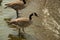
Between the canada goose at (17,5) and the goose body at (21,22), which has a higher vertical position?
the canada goose at (17,5)

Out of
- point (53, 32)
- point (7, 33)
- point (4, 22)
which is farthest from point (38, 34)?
point (4, 22)

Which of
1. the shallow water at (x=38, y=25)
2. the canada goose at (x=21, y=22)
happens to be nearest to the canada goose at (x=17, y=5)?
the shallow water at (x=38, y=25)

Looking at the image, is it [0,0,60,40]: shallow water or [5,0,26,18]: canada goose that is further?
[5,0,26,18]: canada goose

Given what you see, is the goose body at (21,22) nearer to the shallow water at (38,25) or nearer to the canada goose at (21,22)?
the canada goose at (21,22)

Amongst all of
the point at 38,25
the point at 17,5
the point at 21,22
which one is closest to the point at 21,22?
the point at 21,22

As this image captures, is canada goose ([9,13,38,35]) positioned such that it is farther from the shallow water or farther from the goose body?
the shallow water

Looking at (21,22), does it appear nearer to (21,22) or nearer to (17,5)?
(21,22)

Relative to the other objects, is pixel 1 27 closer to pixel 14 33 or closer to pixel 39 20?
pixel 14 33

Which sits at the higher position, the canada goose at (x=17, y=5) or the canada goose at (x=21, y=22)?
Answer: the canada goose at (x=17, y=5)

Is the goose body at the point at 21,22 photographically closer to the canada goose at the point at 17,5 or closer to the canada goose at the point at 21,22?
the canada goose at the point at 21,22

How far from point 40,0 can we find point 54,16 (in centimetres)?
160

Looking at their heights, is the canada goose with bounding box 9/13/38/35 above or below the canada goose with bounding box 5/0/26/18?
below

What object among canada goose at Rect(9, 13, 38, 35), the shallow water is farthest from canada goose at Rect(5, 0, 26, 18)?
canada goose at Rect(9, 13, 38, 35)

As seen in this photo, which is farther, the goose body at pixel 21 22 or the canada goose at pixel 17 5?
the canada goose at pixel 17 5
